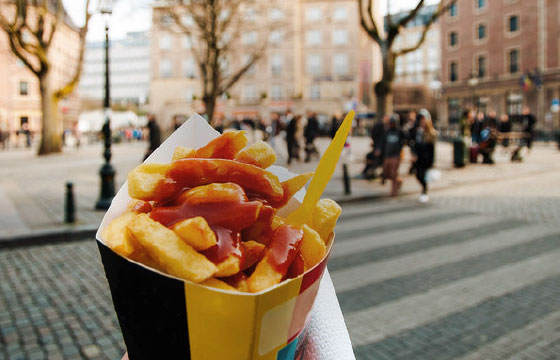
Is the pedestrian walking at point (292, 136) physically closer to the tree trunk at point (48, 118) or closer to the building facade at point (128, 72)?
the tree trunk at point (48, 118)

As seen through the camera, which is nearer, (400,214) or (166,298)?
(166,298)

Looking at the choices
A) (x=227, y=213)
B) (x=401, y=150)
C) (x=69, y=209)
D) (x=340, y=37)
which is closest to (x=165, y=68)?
(x=340, y=37)

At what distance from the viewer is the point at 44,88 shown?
22.8 meters

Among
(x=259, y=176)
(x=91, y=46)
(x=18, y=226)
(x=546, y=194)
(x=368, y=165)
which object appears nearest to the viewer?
(x=259, y=176)

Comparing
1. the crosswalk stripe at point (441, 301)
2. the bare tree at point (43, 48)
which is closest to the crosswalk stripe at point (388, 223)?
the crosswalk stripe at point (441, 301)

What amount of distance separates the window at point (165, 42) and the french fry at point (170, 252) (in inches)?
2312

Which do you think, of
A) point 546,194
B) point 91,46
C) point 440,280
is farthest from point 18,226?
point 91,46

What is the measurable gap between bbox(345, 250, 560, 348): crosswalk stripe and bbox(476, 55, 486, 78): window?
45.7m

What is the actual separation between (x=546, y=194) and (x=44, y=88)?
841 inches

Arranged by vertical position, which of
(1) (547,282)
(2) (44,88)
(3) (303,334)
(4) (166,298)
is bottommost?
(1) (547,282)

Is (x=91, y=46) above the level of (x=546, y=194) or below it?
above

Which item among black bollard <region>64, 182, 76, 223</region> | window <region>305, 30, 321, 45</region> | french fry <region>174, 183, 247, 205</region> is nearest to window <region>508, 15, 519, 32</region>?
window <region>305, 30, 321, 45</region>

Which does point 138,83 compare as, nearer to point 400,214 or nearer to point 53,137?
point 53,137

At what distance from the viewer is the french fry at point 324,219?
1082 mm
